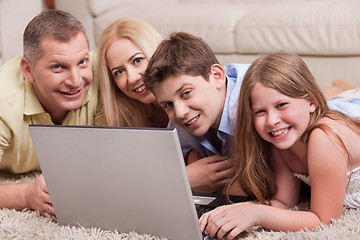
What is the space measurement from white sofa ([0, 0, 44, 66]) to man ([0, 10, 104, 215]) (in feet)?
3.03

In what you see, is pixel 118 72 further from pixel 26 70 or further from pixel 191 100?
pixel 191 100

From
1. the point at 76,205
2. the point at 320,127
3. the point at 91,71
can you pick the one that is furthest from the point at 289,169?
the point at 91,71

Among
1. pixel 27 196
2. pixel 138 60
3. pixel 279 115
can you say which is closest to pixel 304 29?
pixel 138 60

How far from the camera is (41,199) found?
52.9 inches

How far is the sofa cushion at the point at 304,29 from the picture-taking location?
6.61 ft

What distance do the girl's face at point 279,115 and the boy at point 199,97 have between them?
6.9 inches

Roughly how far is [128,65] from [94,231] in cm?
58

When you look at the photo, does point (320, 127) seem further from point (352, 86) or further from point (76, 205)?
point (352, 86)

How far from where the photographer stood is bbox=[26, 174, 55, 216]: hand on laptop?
1332mm

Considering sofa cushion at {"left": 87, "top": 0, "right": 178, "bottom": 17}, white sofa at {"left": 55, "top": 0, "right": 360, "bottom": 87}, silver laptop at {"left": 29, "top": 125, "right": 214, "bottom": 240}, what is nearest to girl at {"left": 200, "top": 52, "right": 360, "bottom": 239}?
silver laptop at {"left": 29, "top": 125, "right": 214, "bottom": 240}

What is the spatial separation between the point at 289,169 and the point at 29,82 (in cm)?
81

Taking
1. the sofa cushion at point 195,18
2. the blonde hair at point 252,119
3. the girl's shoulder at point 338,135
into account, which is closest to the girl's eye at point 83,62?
the blonde hair at point 252,119

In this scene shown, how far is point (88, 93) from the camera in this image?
161 cm

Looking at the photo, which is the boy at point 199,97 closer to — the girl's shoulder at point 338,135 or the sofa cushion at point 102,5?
the girl's shoulder at point 338,135
